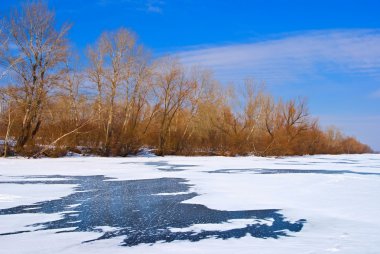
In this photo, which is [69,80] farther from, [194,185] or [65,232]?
[65,232]

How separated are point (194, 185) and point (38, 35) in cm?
1523

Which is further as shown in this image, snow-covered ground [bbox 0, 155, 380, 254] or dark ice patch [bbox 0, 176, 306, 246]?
dark ice patch [bbox 0, 176, 306, 246]

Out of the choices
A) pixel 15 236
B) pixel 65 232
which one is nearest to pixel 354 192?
pixel 65 232

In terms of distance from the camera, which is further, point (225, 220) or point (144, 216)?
point (144, 216)

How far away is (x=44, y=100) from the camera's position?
811 inches

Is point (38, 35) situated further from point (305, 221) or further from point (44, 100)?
point (305, 221)

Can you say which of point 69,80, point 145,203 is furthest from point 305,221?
point 69,80

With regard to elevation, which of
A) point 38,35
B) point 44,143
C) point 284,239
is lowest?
point 284,239

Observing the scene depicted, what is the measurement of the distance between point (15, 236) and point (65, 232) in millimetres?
548

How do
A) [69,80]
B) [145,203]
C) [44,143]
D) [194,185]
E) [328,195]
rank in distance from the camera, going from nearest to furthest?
[145,203] < [328,195] < [194,185] < [44,143] < [69,80]

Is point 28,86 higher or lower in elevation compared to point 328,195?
higher

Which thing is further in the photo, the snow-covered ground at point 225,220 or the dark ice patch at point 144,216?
the dark ice patch at point 144,216

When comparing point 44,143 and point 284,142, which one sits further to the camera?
point 284,142

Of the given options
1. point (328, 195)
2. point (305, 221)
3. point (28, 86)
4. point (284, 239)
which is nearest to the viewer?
point (284, 239)
